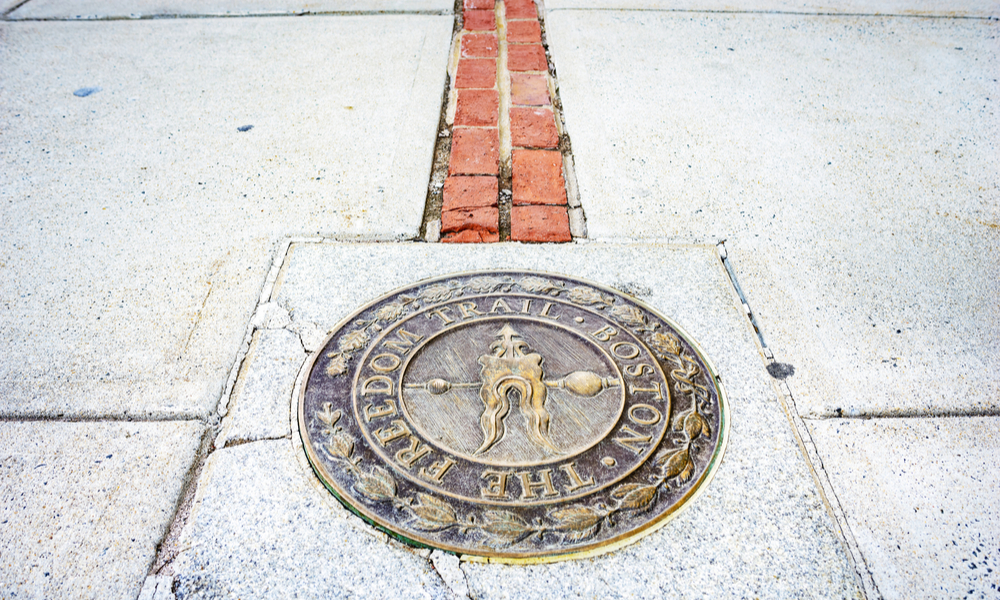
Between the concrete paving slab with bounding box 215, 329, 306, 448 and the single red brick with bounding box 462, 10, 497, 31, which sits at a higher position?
the single red brick with bounding box 462, 10, 497, 31

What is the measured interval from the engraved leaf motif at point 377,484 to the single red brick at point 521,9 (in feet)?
11.5

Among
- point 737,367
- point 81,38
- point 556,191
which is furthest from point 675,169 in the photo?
point 81,38

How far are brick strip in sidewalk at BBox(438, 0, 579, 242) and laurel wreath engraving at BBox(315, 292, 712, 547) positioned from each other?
618 mm

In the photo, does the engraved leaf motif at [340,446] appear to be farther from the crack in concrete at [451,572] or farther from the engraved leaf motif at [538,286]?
the engraved leaf motif at [538,286]

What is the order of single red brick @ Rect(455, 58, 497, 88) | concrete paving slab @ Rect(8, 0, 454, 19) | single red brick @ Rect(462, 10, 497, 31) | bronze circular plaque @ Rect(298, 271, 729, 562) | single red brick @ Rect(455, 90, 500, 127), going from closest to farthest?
bronze circular plaque @ Rect(298, 271, 729, 562)
single red brick @ Rect(455, 90, 500, 127)
single red brick @ Rect(455, 58, 497, 88)
single red brick @ Rect(462, 10, 497, 31)
concrete paving slab @ Rect(8, 0, 454, 19)

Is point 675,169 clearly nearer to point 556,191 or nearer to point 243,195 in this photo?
point 556,191

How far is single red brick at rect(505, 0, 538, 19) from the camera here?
13.4 feet

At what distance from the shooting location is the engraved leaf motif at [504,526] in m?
1.34

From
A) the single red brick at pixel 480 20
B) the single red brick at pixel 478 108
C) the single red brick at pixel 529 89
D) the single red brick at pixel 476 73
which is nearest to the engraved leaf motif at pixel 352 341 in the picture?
the single red brick at pixel 478 108

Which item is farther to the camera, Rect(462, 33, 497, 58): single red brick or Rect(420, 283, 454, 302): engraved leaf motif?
Rect(462, 33, 497, 58): single red brick

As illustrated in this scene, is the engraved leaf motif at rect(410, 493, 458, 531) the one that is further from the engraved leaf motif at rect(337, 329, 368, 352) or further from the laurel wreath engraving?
the engraved leaf motif at rect(337, 329, 368, 352)

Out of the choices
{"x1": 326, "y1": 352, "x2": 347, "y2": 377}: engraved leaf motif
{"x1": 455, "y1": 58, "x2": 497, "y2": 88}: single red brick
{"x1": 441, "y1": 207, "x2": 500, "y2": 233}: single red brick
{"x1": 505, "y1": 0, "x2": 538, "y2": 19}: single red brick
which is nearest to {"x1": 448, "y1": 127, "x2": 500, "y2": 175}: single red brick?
{"x1": 441, "y1": 207, "x2": 500, "y2": 233}: single red brick

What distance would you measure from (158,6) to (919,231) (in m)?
4.69

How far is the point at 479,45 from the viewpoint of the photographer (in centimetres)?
368
